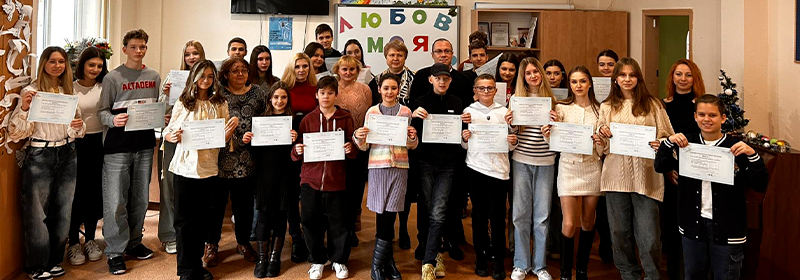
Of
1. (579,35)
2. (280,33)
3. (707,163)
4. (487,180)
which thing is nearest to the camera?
(707,163)

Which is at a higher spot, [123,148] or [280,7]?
[280,7]

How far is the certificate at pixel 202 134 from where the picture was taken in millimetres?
2984

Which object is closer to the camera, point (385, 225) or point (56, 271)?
point (385, 225)

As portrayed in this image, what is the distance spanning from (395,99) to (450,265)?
1152 mm

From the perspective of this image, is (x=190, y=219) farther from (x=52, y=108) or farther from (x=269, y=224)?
(x=52, y=108)

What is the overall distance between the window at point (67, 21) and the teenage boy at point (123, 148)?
1.34 metres

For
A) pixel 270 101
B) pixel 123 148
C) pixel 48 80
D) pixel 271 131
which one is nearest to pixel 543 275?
pixel 271 131

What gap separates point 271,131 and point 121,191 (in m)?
1.11

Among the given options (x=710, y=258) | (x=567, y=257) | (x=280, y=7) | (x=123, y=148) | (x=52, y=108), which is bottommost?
(x=567, y=257)

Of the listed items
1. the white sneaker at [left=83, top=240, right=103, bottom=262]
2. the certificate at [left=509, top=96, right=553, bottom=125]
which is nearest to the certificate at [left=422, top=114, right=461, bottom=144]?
the certificate at [left=509, top=96, right=553, bottom=125]

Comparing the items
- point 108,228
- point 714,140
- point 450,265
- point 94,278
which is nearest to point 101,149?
point 108,228

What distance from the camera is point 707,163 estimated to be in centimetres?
250

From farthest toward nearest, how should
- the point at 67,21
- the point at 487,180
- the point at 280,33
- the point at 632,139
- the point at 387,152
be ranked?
1. the point at 280,33
2. the point at 67,21
3. the point at 487,180
4. the point at 387,152
5. the point at 632,139

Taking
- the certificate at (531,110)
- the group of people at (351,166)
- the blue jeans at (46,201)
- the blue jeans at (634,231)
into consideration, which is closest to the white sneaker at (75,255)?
the group of people at (351,166)
